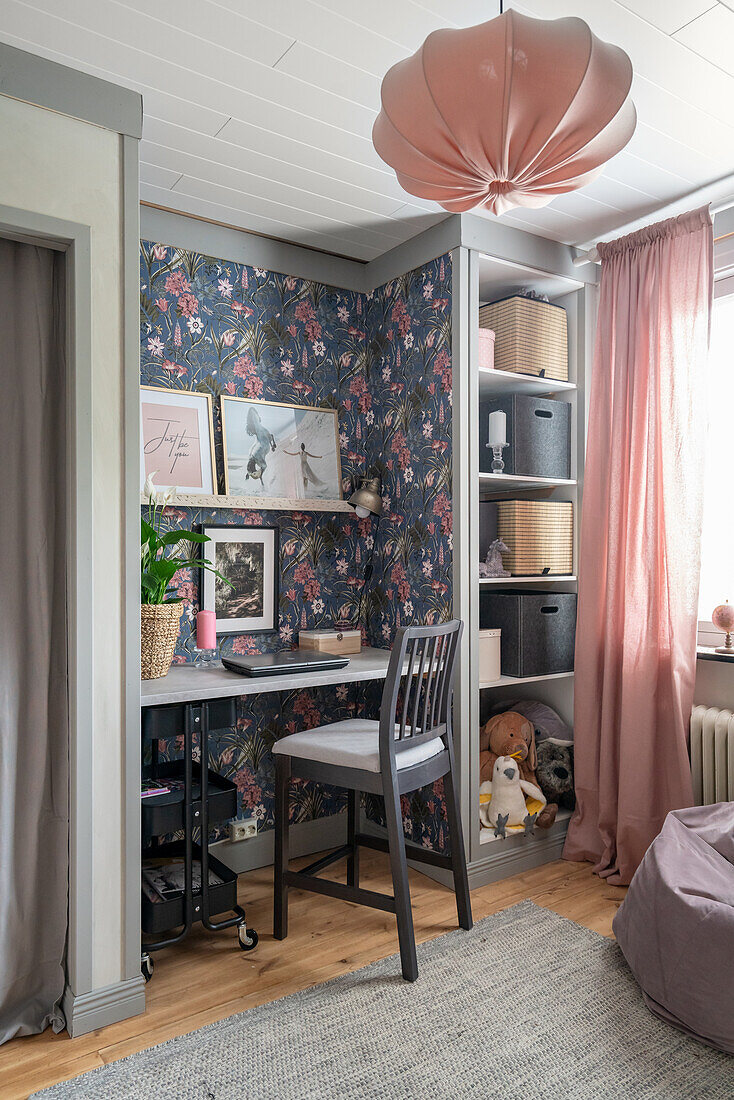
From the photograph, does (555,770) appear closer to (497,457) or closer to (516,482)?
(516,482)

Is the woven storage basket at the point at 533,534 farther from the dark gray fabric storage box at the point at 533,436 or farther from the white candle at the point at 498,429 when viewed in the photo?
the white candle at the point at 498,429

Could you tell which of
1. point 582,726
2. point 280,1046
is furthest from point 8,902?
point 582,726

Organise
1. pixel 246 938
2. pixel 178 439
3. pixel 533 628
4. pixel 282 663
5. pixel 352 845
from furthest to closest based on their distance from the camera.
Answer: pixel 533 628 < pixel 178 439 < pixel 352 845 < pixel 282 663 < pixel 246 938

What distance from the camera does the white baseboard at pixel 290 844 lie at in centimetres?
294

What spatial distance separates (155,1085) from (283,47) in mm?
2539

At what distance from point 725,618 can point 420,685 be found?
4.03 ft

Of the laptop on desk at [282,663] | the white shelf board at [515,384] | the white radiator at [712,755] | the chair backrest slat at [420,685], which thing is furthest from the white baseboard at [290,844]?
the white shelf board at [515,384]

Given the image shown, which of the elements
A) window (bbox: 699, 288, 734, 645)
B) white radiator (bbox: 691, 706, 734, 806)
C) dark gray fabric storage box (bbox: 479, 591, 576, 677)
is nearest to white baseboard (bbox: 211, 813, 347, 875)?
dark gray fabric storage box (bbox: 479, 591, 576, 677)

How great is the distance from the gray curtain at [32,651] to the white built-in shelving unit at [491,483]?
1412 mm

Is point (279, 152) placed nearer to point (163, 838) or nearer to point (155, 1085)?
point (163, 838)

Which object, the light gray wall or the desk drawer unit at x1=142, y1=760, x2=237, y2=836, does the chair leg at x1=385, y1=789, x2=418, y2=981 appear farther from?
the light gray wall

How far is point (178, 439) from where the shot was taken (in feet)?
9.19

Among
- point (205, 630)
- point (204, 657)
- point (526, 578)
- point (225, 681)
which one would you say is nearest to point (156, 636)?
point (225, 681)

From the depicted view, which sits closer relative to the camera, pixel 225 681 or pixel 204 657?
pixel 225 681
